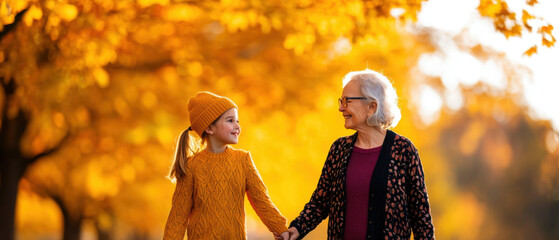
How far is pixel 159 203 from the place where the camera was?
58.1 feet

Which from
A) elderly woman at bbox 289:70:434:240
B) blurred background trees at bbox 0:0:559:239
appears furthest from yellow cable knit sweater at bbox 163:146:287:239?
blurred background trees at bbox 0:0:559:239

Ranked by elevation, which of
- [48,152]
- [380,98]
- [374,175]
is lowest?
[374,175]

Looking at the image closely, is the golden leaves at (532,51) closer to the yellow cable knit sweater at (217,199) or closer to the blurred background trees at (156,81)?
the blurred background trees at (156,81)

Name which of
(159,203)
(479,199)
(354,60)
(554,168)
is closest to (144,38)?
(354,60)

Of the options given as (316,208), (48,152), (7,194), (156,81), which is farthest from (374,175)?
(48,152)

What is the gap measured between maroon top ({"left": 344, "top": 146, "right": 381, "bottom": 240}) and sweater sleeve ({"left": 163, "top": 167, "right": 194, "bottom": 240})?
1.22 meters

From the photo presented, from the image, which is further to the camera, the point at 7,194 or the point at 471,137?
the point at 471,137

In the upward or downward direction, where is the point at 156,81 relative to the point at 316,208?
upward

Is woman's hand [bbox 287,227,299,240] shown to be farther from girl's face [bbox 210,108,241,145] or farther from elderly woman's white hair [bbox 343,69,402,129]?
elderly woman's white hair [bbox 343,69,402,129]

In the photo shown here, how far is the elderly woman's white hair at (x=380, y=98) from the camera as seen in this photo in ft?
16.4

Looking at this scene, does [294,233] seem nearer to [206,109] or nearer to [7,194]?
[206,109]

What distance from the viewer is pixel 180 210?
17.9ft

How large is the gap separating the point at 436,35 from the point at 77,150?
1126 centimetres

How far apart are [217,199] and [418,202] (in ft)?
4.71
